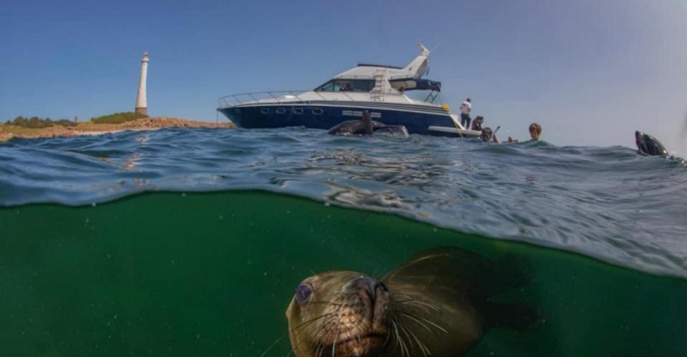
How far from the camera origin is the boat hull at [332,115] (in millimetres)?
26922

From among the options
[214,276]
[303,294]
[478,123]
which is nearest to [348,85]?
[478,123]

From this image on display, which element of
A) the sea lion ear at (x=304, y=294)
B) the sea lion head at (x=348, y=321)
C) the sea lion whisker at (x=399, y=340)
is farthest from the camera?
the sea lion ear at (x=304, y=294)

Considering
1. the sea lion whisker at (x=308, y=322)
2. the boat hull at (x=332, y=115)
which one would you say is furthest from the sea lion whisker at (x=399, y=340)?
the boat hull at (x=332, y=115)

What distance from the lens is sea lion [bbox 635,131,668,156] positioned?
11.2 metres

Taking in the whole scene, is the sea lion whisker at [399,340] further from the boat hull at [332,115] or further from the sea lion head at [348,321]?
the boat hull at [332,115]

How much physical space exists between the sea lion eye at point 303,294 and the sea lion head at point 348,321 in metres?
0.11

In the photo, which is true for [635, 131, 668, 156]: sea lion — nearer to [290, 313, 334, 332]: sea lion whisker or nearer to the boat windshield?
[290, 313, 334, 332]: sea lion whisker

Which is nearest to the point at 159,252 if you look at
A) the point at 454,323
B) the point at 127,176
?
the point at 127,176

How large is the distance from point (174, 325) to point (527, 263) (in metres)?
6.47

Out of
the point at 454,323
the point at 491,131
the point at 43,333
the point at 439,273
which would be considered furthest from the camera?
the point at 491,131

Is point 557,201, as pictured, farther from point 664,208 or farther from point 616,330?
point 616,330

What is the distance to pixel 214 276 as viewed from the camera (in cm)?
1010

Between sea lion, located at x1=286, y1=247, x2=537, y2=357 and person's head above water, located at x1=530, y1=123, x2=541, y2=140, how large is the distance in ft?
29.5

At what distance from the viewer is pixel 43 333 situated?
30.5ft
